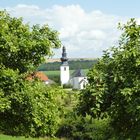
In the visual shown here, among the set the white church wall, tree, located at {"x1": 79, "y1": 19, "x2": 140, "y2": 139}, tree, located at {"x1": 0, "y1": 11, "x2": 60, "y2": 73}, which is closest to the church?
the white church wall

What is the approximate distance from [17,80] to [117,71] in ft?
29.8

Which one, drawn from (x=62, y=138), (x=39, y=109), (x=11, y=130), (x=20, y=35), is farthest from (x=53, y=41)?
(x=62, y=138)

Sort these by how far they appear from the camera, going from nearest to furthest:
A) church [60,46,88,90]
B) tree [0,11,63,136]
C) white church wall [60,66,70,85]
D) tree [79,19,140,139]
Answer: tree [79,19,140,139] → tree [0,11,63,136] → church [60,46,88,90] → white church wall [60,66,70,85]

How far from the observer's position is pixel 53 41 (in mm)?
24547

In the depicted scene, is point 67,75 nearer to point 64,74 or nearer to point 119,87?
point 64,74

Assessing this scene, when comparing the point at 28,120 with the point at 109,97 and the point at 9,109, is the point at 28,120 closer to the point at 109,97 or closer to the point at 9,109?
the point at 9,109

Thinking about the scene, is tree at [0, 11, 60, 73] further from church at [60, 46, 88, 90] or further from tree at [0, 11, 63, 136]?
church at [60, 46, 88, 90]

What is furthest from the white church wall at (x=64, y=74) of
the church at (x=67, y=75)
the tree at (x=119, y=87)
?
the tree at (x=119, y=87)

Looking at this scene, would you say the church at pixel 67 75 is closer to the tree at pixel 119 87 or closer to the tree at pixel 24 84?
the tree at pixel 24 84

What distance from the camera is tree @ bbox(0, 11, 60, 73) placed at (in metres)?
22.5

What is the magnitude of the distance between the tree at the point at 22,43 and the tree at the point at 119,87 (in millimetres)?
7951

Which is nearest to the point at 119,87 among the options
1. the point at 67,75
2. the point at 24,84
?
the point at 24,84

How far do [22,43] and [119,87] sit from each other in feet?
30.9

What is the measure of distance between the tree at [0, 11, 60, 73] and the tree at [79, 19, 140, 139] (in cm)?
795
